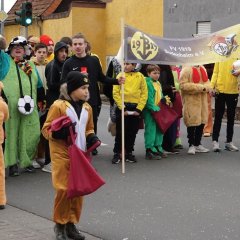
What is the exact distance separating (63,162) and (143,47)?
4183 mm

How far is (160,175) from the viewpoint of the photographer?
27.7 ft

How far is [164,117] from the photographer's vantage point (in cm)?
975

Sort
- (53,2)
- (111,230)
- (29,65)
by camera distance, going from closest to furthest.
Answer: (111,230), (29,65), (53,2)

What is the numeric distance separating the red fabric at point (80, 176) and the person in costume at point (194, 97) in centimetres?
482

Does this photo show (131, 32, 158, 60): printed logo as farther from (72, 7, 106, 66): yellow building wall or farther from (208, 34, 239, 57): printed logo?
(72, 7, 106, 66): yellow building wall

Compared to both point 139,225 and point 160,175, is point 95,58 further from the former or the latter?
point 139,225

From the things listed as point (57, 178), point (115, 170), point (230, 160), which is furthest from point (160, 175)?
point (57, 178)

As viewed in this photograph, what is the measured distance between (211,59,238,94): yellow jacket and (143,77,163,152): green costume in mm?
1161

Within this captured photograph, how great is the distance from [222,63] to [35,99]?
3.44 metres

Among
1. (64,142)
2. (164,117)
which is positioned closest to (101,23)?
(164,117)

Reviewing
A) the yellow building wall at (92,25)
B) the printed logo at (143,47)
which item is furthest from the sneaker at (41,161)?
the yellow building wall at (92,25)

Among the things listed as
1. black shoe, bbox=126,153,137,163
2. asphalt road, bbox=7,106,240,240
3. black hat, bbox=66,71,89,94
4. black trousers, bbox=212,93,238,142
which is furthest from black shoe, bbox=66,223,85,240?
black trousers, bbox=212,93,238,142

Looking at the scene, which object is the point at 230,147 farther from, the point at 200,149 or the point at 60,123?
the point at 60,123

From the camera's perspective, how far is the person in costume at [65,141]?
17.7ft
